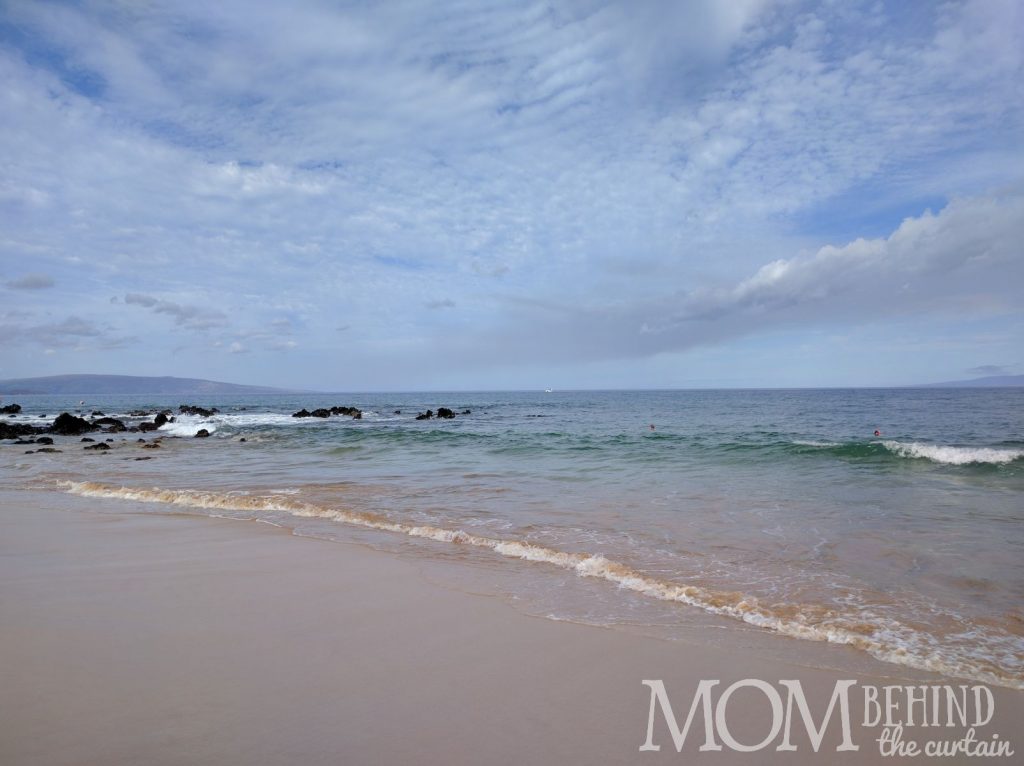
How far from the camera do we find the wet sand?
287 centimetres

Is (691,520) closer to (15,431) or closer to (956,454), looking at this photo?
(956,454)

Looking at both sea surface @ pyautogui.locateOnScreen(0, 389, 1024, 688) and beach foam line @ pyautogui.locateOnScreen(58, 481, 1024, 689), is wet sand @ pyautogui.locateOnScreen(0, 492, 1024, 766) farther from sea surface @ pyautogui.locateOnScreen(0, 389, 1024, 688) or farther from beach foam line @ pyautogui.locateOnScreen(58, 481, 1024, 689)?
sea surface @ pyautogui.locateOnScreen(0, 389, 1024, 688)

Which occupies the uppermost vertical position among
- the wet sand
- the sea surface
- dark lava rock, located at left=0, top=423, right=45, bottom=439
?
dark lava rock, located at left=0, top=423, right=45, bottom=439

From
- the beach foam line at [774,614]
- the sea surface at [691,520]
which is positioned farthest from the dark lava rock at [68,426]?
the beach foam line at [774,614]

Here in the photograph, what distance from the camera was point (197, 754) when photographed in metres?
2.77

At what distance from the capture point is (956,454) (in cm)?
1648

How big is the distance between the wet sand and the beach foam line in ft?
1.11

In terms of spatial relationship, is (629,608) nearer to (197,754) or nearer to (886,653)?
(886,653)

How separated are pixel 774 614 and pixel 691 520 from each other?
3967 mm

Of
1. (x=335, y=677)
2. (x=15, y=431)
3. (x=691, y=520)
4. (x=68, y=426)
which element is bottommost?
(x=691, y=520)

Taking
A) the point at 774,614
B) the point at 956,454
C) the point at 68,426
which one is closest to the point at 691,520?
the point at 774,614

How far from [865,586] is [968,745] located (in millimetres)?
2832

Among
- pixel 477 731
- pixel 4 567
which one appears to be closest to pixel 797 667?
pixel 477 731

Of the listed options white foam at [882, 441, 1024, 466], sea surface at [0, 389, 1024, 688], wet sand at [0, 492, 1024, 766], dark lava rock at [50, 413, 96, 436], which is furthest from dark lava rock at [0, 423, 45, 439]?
white foam at [882, 441, 1024, 466]
